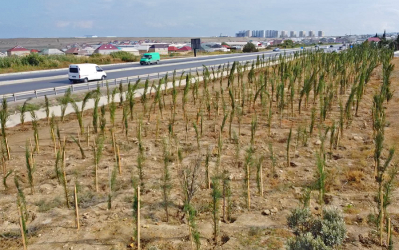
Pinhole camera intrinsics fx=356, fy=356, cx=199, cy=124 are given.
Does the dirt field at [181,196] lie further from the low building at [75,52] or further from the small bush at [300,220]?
the low building at [75,52]

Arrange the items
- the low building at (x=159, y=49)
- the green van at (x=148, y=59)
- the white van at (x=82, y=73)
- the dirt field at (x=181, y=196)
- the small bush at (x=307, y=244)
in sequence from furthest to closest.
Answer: the low building at (x=159, y=49) → the green van at (x=148, y=59) → the white van at (x=82, y=73) → the dirt field at (x=181, y=196) → the small bush at (x=307, y=244)

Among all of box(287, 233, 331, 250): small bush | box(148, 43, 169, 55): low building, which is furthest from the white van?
box(148, 43, 169, 55): low building

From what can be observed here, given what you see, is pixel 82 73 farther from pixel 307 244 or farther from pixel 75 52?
pixel 75 52

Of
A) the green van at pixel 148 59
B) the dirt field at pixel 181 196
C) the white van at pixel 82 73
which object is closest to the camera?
the dirt field at pixel 181 196

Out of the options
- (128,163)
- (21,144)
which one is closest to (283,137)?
(128,163)

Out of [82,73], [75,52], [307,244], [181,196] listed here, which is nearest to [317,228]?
[307,244]

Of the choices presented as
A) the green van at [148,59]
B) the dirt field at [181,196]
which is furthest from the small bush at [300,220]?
the green van at [148,59]

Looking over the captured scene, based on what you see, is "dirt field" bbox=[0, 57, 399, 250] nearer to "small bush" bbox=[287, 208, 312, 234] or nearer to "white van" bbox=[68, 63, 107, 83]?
"small bush" bbox=[287, 208, 312, 234]

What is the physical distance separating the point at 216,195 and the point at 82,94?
13285mm

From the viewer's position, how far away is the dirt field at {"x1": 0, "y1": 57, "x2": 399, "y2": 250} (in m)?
4.89

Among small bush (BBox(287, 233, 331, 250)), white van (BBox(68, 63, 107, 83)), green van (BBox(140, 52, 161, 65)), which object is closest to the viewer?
small bush (BBox(287, 233, 331, 250))

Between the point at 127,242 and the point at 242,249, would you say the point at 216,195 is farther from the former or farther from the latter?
the point at 127,242

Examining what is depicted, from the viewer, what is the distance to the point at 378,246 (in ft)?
15.6

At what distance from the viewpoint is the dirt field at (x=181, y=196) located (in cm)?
489
